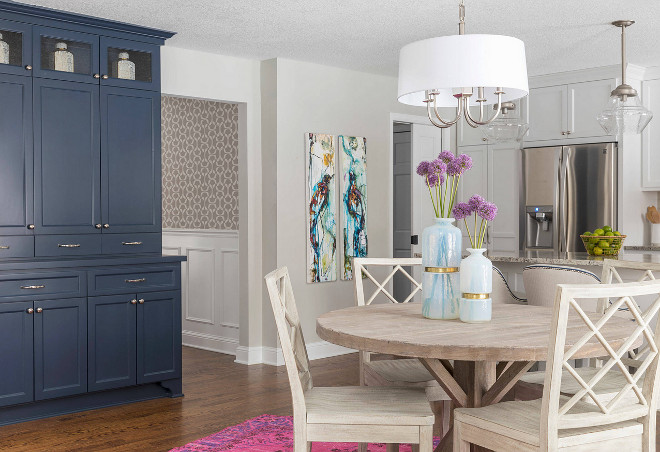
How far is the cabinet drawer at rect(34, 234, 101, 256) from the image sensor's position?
4344 mm

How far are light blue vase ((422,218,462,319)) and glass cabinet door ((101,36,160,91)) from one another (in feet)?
8.73

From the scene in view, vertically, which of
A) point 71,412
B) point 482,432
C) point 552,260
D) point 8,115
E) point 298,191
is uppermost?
point 8,115

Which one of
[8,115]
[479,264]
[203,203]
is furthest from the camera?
[203,203]

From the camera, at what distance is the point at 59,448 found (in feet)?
12.2

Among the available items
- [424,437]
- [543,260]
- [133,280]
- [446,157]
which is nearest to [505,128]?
[543,260]

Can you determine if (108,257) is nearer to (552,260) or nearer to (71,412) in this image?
(71,412)

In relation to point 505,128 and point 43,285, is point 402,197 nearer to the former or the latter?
point 505,128

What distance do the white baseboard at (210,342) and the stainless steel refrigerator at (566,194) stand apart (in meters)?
2.76

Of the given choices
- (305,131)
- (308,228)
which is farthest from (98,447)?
(305,131)

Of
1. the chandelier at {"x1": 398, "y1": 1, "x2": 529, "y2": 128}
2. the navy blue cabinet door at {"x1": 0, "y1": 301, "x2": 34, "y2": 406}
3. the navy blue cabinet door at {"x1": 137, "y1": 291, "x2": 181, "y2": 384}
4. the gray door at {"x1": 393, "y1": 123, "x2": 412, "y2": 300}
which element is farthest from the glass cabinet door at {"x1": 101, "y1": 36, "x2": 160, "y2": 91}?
the gray door at {"x1": 393, "y1": 123, "x2": 412, "y2": 300}

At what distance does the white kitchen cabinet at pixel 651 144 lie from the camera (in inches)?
242

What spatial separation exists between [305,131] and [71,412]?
2796 millimetres

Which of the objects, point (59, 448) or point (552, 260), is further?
point (552, 260)

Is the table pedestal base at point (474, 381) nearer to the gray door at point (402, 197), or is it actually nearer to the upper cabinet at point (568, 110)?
the upper cabinet at point (568, 110)
